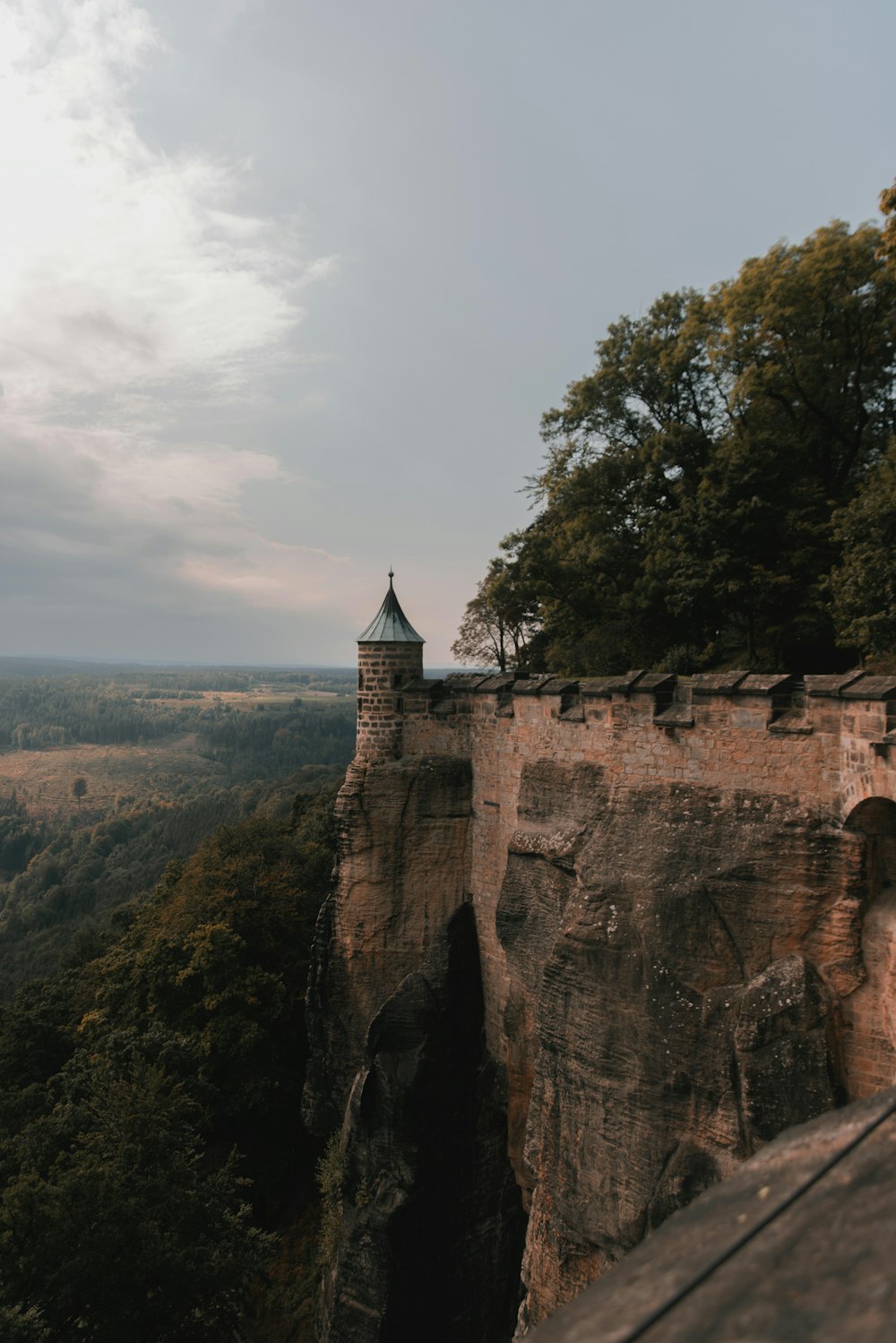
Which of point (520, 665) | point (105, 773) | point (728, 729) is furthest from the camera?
point (105, 773)

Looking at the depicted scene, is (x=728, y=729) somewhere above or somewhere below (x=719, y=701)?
below

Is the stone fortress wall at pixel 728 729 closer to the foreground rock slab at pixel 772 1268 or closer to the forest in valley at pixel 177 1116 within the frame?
the foreground rock slab at pixel 772 1268

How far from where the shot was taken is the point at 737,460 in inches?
645

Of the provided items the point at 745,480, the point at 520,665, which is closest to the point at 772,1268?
the point at 745,480

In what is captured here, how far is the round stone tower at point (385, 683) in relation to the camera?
15633 millimetres

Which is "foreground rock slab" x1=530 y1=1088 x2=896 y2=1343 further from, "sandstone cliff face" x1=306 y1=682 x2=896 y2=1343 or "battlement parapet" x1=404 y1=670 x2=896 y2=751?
"sandstone cliff face" x1=306 y1=682 x2=896 y2=1343

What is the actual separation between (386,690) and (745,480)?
9.16m

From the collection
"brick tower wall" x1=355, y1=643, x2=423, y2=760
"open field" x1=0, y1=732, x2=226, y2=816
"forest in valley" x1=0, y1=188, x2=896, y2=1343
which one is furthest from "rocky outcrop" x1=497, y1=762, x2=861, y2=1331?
"open field" x1=0, y1=732, x2=226, y2=816

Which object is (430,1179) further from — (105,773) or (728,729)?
(105,773)

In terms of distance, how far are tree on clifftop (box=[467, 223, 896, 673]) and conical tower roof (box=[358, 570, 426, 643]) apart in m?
6.22

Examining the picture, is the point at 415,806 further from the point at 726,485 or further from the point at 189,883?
the point at 189,883

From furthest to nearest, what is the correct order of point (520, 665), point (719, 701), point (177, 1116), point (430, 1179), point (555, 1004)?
1. point (520, 665)
2. point (177, 1116)
3. point (430, 1179)
4. point (555, 1004)
5. point (719, 701)

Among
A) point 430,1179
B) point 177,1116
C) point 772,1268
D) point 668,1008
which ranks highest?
point 772,1268

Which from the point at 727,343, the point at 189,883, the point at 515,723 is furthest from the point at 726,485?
the point at 189,883
